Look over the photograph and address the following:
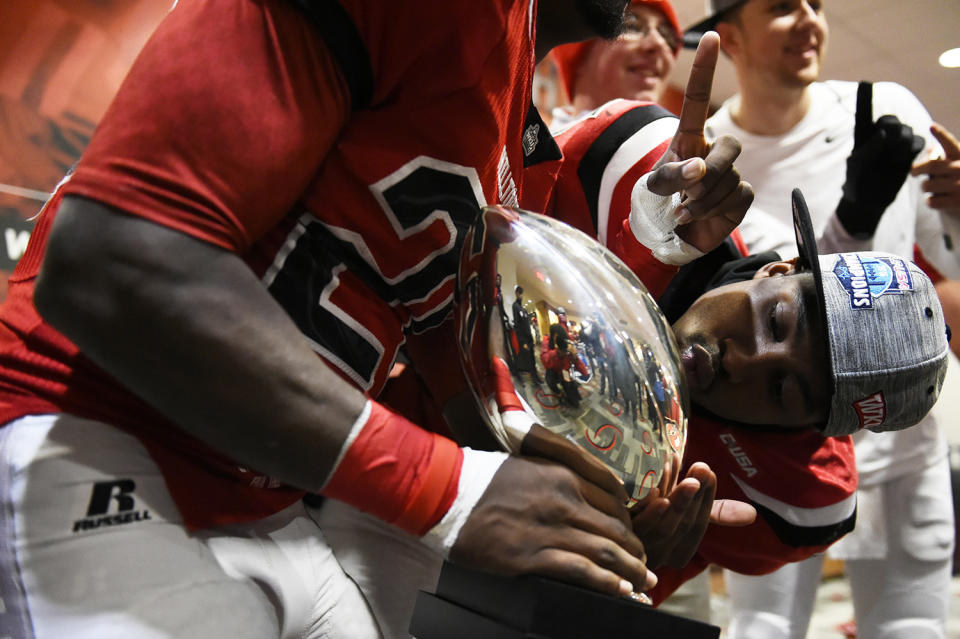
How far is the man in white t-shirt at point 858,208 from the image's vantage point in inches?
43.6

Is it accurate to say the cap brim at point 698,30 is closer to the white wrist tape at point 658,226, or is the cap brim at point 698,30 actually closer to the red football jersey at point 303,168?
the white wrist tape at point 658,226

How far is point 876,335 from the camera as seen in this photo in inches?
29.9

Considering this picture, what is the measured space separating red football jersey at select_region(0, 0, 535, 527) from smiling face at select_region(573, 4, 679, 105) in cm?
100

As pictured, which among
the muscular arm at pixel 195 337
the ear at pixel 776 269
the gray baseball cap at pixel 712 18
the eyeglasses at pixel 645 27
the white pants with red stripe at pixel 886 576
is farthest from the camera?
the eyeglasses at pixel 645 27

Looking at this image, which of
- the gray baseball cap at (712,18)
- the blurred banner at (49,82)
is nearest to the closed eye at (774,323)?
the gray baseball cap at (712,18)

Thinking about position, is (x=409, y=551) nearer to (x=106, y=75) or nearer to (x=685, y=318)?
(x=685, y=318)

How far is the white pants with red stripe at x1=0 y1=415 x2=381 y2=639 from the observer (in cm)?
45

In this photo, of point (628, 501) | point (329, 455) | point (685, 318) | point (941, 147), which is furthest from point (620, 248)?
point (941, 147)

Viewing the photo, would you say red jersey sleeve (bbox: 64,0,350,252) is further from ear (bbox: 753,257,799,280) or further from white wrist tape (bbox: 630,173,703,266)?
ear (bbox: 753,257,799,280)

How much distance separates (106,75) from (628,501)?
1.39 m

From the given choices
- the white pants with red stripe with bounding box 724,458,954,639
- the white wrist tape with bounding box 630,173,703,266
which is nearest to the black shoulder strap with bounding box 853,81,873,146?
the white wrist tape with bounding box 630,173,703,266

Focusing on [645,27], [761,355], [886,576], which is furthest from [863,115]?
[886,576]

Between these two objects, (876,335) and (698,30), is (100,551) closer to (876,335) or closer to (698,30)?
(876,335)

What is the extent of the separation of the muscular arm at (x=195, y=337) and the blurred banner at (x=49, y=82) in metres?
1.12
